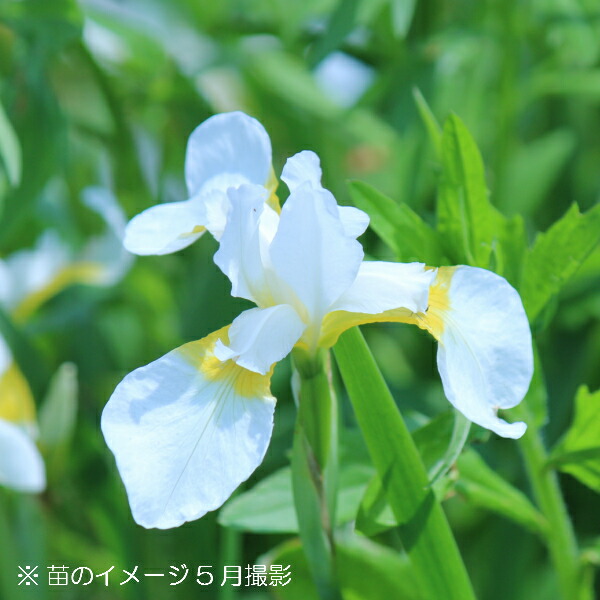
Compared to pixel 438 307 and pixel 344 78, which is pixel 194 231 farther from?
pixel 344 78

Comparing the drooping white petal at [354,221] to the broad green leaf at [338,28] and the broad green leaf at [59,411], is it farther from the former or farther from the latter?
the broad green leaf at [59,411]

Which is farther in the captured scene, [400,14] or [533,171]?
[533,171]

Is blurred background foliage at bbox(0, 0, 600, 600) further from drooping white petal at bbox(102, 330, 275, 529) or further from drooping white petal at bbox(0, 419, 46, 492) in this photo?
drooping white petal at bbox(102, 330, 275, 529)

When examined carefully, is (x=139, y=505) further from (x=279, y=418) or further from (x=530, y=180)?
(x=530, y=180)

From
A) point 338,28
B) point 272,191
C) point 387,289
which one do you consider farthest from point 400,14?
point 387,289

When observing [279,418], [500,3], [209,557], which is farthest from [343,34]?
[209,557]

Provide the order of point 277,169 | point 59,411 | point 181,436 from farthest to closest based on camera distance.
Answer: point 277,169, point 59,411, point 181,436

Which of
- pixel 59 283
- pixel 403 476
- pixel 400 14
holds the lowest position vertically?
pixel 59 283
